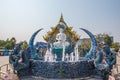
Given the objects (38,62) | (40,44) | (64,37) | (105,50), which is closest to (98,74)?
(105,50)

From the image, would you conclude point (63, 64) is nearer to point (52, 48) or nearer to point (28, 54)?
point (28, 54)

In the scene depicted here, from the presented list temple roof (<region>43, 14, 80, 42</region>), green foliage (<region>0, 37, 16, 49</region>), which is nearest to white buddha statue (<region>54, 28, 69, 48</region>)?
temple roof (<region>43, 14, 80, 42</region>)

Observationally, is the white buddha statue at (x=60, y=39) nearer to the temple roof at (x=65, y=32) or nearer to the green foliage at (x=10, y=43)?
the temple roof at (x=65, y=32)

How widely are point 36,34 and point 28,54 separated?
3.41m

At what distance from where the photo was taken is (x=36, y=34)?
11.9 m

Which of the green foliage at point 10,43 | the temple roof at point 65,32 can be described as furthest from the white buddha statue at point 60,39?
the green foliage at point 10,43

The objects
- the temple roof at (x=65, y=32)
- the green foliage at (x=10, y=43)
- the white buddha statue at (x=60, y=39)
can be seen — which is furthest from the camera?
the green foliage at (x=10, y=43)

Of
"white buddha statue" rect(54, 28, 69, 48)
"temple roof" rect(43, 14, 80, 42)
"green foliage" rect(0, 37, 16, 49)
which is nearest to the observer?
"white buddha statue" rect(54, 28, 69, 48)

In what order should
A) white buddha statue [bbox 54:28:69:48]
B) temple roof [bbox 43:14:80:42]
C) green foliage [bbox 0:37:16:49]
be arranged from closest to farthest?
white buddha statue [bbox 54:28:69:48]
temple roof [bbox 43:14:80:42]
green foliage [bbox 0:37:16:49]

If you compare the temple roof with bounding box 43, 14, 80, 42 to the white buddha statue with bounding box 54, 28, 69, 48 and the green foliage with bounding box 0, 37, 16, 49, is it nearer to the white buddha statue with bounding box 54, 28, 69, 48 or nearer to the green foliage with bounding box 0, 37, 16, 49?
the white buddha statue with bounding box 54, 28, 69, 48

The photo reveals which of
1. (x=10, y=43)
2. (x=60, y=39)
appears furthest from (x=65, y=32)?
(x=10, y=43)

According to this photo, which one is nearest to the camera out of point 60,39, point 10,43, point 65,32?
point 60,39

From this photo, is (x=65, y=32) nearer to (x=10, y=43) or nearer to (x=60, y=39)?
(x=60, y=39)

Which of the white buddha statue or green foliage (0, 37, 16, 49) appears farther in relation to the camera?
green foliage (0, 37, 16, 49)
